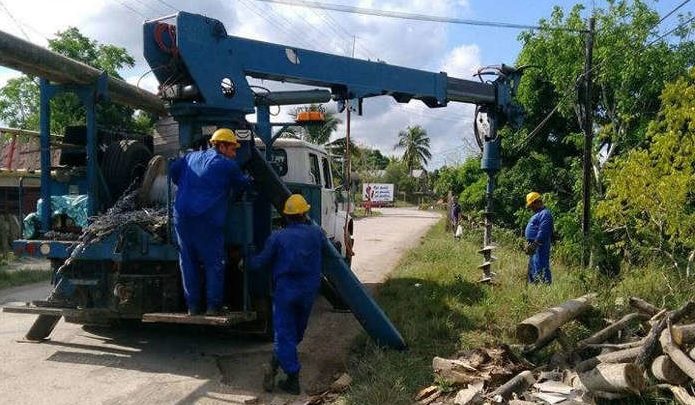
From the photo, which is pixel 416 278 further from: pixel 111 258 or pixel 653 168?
pixel 111 258

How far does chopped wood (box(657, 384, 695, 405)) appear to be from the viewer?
4.36 metres

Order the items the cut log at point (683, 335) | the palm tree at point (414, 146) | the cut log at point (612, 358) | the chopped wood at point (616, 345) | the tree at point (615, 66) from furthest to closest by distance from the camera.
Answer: the palm tree at point (414, 146) < the tree at point (615, 66) < the chopped wood at point (616, 345) < the cut log at point (612, 358) < the cut log at point (683, 335)

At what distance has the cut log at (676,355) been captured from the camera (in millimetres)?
4549

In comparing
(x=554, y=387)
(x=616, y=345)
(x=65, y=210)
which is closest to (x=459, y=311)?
(x=616, y=345)

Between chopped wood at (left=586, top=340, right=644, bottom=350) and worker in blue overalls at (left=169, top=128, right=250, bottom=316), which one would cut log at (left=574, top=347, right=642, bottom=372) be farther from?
worker in blue overalls at (left=169, top=128, right=250, bottom=316)

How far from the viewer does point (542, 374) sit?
5.33 meters

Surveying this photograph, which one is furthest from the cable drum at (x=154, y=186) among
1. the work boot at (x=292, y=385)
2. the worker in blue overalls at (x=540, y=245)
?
the worker in blue overalls at (x=540, y=245)

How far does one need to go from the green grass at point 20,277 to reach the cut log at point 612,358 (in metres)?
10.1

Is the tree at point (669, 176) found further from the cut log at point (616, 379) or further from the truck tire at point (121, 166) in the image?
the truck tire at point (121, 166)

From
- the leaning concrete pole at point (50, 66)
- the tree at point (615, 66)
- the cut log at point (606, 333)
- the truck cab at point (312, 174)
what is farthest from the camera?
the tree at point (615, 66)

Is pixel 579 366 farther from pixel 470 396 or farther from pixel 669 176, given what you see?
pixel 669 176

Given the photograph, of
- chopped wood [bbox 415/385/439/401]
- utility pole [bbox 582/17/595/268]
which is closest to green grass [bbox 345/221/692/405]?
chopped wood [bbox 415/385/439/401]

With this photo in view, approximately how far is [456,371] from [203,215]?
2654mm

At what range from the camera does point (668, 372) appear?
4758 millimetres
